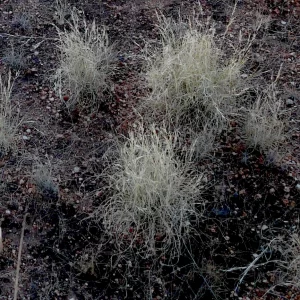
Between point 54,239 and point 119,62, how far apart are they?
142 cm

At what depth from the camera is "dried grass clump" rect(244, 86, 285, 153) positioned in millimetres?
3182

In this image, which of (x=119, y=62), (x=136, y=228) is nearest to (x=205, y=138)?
(x=136, y=228)

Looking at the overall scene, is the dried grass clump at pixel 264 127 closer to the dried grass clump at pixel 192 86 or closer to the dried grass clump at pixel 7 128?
the dried grass clump at pixel 192 86

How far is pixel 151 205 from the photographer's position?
9.47 feet

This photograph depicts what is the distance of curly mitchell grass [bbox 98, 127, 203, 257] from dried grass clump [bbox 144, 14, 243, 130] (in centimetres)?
48

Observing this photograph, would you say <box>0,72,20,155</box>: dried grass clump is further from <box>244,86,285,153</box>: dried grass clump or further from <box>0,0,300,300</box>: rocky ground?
<box>244,86,285,153</box>: dried grass clump

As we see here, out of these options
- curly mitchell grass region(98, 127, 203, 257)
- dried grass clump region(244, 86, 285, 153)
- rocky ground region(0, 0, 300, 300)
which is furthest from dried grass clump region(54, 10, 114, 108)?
dried grass clump region(244, 86, 285, 153)

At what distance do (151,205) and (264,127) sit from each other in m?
0.82

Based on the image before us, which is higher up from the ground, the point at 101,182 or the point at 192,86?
the point at 192,86

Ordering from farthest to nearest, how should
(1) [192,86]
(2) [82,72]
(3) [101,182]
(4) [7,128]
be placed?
(2) [82,72], (1) [192,86], (4) [7,128], (3) [101,182]

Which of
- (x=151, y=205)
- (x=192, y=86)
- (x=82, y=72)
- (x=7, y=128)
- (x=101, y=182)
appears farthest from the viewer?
(x=82, y=72)

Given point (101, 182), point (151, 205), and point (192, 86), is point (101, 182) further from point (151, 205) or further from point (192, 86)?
point (192, 86)

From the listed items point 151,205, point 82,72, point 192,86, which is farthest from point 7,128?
point 192,86

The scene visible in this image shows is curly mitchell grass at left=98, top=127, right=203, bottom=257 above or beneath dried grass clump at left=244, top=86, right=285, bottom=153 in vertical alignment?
beneath
